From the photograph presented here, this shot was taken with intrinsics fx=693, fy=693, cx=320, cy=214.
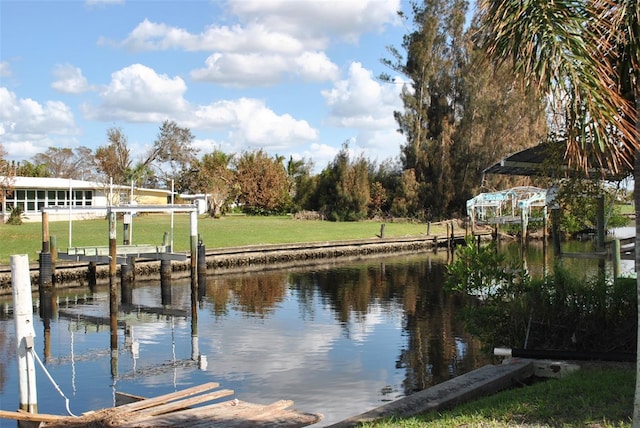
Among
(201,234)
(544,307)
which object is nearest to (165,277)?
(201,234)

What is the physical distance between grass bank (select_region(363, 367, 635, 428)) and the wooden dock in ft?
7.12

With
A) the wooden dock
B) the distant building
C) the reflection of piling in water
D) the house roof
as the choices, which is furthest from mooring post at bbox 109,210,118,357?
the house roof

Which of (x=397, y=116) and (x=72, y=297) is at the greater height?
(x=397, y=116)

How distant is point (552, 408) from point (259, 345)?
10.2 meters

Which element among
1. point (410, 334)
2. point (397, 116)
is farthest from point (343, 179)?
point (410, 334)

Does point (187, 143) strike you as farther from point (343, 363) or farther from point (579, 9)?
point (579, 9)

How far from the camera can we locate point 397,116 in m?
66.4

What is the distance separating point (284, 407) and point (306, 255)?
97.9 feet

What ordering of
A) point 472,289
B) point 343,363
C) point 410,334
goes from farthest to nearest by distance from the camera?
point 410,334
point 343,363
point 472,289

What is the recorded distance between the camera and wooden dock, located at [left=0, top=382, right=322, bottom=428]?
902 cm

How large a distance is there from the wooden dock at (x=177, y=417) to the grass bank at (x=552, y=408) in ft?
7.12

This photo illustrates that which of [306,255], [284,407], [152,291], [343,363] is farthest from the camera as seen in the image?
[306,255]

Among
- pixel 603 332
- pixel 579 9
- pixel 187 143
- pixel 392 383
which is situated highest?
pixel 187 143

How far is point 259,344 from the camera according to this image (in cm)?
1711
